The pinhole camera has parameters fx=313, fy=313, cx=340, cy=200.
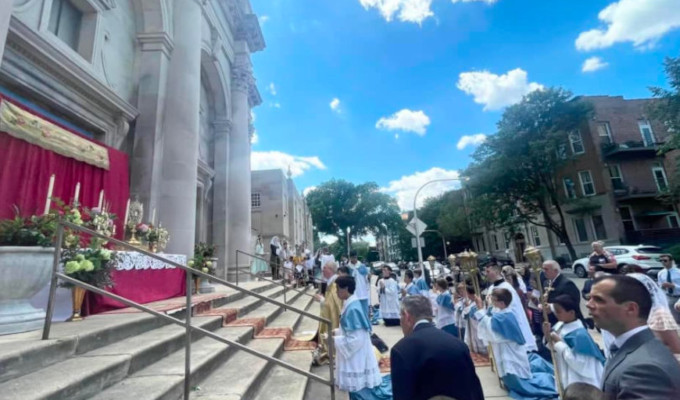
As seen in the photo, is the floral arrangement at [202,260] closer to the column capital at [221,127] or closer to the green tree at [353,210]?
the column capital at [221,127]

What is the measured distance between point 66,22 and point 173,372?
936 centimetres

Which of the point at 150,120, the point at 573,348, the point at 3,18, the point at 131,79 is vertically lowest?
the point at 573,348

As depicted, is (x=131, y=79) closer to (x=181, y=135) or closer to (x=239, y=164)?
(x=181, y=135)

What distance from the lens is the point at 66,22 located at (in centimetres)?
789

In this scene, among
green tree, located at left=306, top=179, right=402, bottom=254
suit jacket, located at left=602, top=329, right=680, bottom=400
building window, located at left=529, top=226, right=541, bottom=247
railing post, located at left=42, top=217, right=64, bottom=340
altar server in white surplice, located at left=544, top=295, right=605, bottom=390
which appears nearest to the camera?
suit jacket, located at left=602, top=329, right=680, bottom=400

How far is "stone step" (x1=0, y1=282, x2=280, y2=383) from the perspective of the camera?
2525 mm

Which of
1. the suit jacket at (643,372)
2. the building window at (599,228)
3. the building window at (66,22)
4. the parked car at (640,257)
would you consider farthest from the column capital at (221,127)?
the building window at (599,228)

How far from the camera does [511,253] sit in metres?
35.0

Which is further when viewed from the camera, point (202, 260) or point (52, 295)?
point (202, 260)

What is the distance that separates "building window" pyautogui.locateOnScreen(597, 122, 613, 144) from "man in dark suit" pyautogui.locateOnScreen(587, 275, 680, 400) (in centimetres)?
3218

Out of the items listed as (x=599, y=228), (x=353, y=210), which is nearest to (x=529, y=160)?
(x=599, y=228)

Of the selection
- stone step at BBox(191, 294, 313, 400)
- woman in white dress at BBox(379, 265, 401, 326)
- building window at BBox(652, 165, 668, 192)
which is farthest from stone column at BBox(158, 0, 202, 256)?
building window at BBox(652, 165, 668, 192)

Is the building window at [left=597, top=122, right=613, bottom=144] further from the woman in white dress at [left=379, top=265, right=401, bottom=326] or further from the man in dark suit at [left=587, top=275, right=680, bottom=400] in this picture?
the man in dark suit at [left=587, top=275, right=680, bottom=400]

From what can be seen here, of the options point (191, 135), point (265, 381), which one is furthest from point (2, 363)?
point (191, 135)
